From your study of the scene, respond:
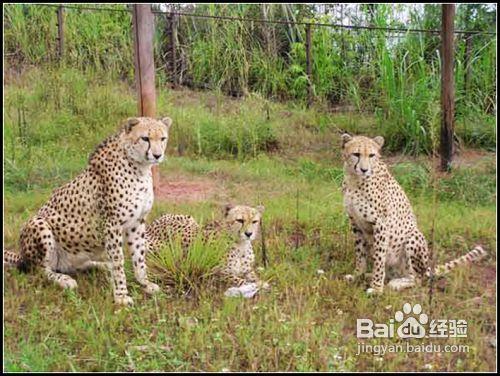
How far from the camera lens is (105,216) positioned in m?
3.85

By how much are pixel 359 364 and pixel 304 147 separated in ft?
14.2

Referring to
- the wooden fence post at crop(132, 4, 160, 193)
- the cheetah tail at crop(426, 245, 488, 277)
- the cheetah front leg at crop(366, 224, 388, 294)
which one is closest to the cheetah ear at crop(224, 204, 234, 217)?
the cheetah front leg at crop(366, 224, 388, 294)

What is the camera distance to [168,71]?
28.8ft

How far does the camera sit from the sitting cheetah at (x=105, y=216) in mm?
3799

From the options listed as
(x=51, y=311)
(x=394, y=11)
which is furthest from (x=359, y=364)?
(x=394, y=11)

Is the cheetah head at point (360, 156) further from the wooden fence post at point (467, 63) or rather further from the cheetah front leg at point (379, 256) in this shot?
the wooden fence post at point (467, 63)

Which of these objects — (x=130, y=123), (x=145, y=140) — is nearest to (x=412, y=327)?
(x=145, y=140)

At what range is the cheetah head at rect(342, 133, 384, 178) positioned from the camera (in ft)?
12.9

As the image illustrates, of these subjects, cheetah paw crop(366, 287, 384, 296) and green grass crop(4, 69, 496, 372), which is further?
cheetah paw crop(366, 287, 384, 296)

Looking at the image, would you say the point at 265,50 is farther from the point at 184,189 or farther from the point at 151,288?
the point at 151,288

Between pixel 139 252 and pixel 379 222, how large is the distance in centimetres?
138

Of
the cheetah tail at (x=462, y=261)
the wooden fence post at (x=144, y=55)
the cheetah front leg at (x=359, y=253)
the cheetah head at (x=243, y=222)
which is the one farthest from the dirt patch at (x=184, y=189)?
the cheetah tail at (x=462, y=261)

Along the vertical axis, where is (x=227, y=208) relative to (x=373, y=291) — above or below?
above

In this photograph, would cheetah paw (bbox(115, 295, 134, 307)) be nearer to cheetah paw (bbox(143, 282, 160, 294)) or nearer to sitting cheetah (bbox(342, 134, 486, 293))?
cheetah paw (bbox(143, 282, 160, 294))
